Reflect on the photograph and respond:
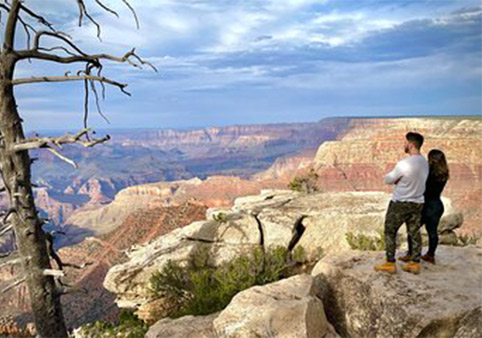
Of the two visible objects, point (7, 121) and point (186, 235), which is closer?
point (7, 121)

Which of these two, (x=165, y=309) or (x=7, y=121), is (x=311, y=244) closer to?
(x=165, y=309)

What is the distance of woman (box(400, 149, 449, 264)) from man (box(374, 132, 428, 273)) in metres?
0.36

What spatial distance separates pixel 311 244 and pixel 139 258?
560 centimetres

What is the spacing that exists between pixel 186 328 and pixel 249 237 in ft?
15.6

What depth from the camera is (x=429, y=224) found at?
7.03 meters

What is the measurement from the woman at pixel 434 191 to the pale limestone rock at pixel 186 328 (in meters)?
4.13

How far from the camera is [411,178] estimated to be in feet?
21.2

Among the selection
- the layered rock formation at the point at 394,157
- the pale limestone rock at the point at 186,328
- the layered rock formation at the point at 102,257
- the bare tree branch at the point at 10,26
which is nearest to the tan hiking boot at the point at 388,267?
the pale limestone rock at the point at 186,328

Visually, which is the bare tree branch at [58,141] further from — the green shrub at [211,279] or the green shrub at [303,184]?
the green shrub at [303,184]

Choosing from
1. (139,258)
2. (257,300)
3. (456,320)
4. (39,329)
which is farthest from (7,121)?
(456,320)

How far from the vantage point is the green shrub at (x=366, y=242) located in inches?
418

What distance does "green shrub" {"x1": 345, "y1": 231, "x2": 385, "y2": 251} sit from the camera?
10609 mm

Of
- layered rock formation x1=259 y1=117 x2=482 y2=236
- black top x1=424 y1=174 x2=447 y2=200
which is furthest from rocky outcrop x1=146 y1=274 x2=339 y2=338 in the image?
layered rock formation x1=259 y1=117 x2=482 y2=236

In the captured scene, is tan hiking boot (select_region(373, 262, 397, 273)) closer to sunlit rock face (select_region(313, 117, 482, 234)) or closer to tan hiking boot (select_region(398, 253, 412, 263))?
tan hiking boot (select_region(398, 253, 412, 263))
